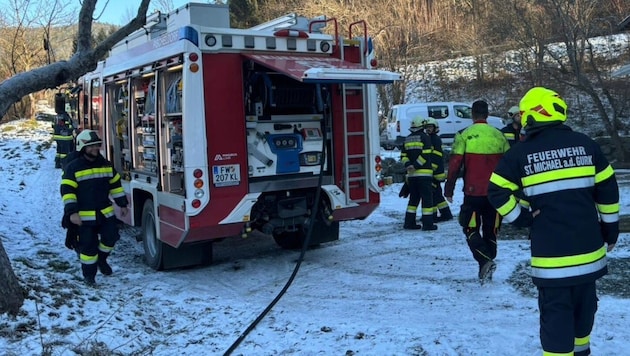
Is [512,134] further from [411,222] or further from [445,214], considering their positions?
[445,214]

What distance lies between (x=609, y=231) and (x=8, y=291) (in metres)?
4.59

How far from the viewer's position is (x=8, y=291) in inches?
187

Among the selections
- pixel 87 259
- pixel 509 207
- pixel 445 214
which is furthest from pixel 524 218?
pixel 445 214

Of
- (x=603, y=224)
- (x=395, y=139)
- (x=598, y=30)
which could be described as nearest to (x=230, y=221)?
(x=603, y=224)

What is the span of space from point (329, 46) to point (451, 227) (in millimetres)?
3761

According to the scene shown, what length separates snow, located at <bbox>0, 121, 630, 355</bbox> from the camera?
175 inches

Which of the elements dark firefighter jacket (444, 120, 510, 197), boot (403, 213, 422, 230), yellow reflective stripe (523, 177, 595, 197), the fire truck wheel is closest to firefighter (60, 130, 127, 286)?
the fire truck wheel

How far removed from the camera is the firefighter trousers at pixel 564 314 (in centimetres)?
347

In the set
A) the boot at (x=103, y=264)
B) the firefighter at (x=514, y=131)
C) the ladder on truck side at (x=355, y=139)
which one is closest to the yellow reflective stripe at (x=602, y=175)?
the ladder on truck side at (x=355, y=139)

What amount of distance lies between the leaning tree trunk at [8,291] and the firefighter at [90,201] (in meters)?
1.55

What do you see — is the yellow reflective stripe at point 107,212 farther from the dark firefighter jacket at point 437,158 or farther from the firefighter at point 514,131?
the dark firefighter jacket at point 437,158

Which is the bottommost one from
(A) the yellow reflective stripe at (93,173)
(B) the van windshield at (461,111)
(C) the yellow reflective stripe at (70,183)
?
(C) the yellow reflective stripe at (70,183)

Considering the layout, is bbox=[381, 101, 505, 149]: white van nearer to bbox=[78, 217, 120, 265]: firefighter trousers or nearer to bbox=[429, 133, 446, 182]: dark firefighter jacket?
bbox=[429, 133, 446, 182]: dark firefighter jacket

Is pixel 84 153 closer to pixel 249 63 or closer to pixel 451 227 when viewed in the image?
pixel 249 63
